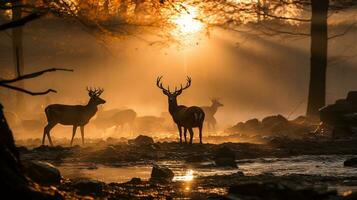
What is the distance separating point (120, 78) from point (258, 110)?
12.6m

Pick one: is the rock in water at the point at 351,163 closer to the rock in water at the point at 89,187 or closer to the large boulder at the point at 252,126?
the rock in water at the point at 89,187

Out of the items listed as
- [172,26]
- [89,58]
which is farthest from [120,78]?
[172,26]

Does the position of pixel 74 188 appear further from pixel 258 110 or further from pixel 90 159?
pixel 258 110

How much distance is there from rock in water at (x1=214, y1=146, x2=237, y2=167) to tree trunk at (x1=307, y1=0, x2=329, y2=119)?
9288 millimetres

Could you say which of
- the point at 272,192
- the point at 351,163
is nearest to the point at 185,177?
the point at 351,163

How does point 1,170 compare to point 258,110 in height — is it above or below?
above

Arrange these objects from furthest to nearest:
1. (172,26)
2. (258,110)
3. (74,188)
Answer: (258,110)
(172,26)
(74,188)

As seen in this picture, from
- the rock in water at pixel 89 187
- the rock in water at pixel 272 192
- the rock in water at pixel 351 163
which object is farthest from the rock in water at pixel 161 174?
the rock in water at pixel 351 163

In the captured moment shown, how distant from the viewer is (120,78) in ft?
197

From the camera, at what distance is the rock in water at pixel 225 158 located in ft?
47.7

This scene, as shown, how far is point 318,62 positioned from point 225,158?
35.4 feet

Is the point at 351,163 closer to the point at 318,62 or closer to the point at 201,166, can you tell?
the point at 201,166

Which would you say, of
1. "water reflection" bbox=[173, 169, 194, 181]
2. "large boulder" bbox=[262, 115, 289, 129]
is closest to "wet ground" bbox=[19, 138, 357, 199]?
"water reflection" bbox=[173, 169, 194, 181]

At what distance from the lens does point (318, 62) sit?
2478 centimetres
